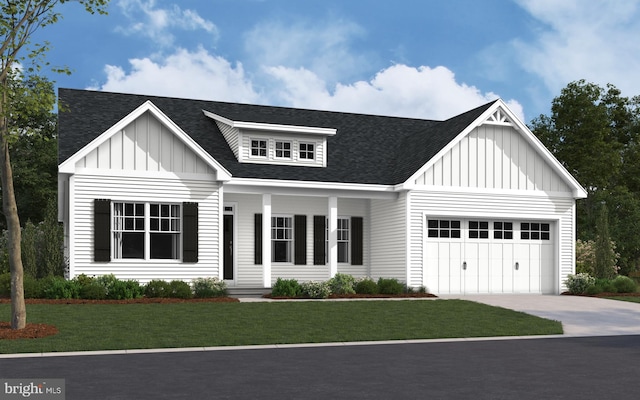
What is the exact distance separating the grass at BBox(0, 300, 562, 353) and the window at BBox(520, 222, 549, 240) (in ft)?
24.3

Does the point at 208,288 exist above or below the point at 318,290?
above

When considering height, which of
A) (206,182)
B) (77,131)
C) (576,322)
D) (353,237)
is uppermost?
(77,131)

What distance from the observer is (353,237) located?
28953 mm

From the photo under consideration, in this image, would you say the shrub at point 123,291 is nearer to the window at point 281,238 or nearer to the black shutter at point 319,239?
the window at point 281,238

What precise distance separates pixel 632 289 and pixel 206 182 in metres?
15.8

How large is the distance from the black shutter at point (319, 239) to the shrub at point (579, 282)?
9029mm

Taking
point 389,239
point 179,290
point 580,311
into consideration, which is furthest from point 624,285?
point 179,290

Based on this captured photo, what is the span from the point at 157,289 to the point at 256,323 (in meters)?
6.41

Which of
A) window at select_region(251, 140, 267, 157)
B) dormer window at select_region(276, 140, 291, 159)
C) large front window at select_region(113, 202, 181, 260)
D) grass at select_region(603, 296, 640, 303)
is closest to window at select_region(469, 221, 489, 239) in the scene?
grass at select_region(603, 296, 640, 303)

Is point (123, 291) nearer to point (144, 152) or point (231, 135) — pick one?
point (144, 152)

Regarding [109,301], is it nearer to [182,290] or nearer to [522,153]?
[182,290]

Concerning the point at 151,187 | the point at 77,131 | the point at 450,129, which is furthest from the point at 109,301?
the point at 450,129

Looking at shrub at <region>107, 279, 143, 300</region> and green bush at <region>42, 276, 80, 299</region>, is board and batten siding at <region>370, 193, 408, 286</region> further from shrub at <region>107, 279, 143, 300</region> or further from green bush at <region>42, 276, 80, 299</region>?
green bush at <region>42, 276, 80, 299</region>

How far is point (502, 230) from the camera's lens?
2834 cm
